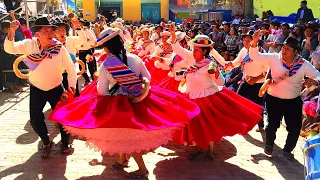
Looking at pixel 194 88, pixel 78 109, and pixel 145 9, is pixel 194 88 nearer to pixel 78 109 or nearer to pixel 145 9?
pixel 78 109

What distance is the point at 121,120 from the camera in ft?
14.2

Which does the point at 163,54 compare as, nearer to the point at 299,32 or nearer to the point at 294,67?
the point at 294,67

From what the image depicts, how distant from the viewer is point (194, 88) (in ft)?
18.7

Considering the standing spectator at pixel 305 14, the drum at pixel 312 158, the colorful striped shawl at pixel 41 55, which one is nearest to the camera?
the drum at pixel 312 158

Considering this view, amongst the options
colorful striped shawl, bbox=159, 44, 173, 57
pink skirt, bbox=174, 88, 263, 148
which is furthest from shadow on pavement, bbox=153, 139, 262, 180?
colorful striped shawl, bbox=159, 44, 173, 57

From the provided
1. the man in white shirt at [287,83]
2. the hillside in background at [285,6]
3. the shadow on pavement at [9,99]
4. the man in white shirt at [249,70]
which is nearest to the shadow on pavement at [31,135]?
the shadow on pavement at [9,99]

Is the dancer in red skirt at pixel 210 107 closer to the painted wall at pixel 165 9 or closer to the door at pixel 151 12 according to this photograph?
the painted wall at pixel 165 9

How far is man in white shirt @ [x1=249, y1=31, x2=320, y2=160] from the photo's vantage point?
5551 mm

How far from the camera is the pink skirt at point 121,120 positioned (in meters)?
4.36

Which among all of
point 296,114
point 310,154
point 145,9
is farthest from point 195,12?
point 310,154

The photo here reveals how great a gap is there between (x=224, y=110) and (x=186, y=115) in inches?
42.5

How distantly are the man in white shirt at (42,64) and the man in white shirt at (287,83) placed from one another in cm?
285

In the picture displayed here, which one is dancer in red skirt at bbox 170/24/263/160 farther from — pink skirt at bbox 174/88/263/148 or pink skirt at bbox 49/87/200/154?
pink skirt at bbox 49/87/200/154

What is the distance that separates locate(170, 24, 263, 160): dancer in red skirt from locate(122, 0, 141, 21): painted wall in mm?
35681
